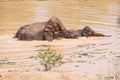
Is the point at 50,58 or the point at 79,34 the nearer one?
the point at 50,58

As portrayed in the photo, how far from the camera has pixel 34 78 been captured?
21.3 ft

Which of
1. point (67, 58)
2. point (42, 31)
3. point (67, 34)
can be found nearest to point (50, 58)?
point (67, 58)

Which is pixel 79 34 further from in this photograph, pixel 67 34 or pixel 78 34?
pixel 67 34

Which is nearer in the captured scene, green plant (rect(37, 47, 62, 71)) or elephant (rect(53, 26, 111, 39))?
green plant (rect(37, 47, 62, 71))

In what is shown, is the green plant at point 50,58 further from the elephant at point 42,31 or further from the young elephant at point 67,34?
the young elephant at point 67,34

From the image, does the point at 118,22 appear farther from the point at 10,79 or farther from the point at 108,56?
the point at 10,79

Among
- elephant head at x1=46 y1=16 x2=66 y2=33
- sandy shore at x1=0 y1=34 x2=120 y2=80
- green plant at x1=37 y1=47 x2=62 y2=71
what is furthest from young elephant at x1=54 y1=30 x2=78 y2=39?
green plant at x1=37 y1=47 x2=62 y2=71

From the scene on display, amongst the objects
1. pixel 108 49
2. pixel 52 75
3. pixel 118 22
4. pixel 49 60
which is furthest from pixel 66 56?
pixel 118 22

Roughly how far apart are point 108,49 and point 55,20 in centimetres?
241

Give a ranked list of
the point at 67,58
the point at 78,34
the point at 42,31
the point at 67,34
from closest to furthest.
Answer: the point at 67,58, the point at 42,31, the point at 67,34, the point at 78,34

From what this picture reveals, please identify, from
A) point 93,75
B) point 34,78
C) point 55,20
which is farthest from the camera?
point 55,20

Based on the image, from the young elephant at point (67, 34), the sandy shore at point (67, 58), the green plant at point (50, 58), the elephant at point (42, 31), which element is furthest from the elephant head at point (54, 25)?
the green plant at point (50, 58)

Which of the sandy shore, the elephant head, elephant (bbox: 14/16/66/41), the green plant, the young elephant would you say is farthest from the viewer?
the young elephant

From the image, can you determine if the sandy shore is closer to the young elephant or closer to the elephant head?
the young elephant
